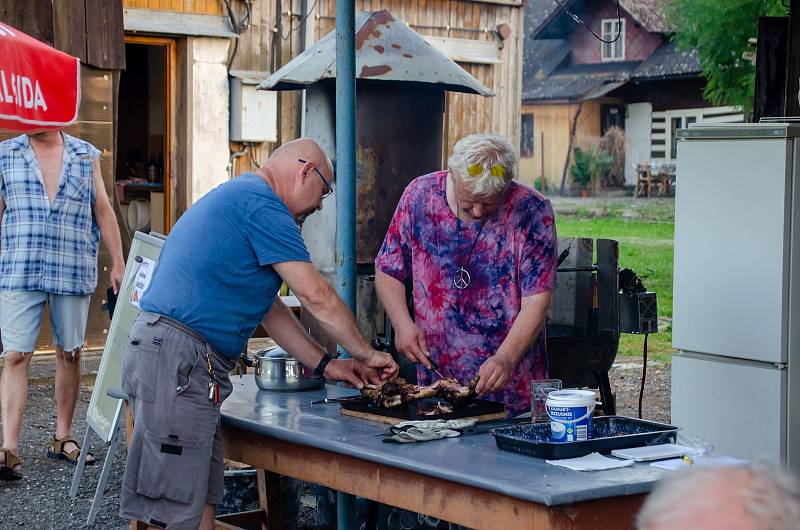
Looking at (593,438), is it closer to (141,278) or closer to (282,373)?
(282,373)

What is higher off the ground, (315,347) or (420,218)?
(420,218)

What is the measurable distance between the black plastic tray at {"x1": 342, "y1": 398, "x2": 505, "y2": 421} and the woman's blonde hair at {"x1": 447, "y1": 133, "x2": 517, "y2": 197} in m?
0.80

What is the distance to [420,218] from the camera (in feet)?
16.0

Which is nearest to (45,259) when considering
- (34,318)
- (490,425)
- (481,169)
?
(34,318)

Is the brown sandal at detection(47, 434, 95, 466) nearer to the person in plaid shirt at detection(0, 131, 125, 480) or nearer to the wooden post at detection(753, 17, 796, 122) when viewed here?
the person in plaid shirt at detection(0, 131, 125, 480)

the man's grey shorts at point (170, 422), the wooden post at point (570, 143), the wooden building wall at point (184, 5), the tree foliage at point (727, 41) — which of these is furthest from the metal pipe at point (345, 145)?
the wooden post at point (570, 143)

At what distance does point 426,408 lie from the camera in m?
4.31

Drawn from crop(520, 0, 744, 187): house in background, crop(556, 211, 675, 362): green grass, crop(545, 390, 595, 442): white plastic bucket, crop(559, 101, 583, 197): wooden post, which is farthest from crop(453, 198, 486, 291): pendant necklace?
crop(559, 101, 583, 197): wooden post

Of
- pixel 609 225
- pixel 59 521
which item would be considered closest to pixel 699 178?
pixel 59 521

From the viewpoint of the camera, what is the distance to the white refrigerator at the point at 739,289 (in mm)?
5625

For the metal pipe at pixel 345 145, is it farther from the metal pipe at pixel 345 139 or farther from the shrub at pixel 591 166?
the shrub at pixel 591 166

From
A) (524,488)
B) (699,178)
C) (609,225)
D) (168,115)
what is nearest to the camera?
(524,488)

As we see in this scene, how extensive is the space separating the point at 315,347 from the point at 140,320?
31.5 inches

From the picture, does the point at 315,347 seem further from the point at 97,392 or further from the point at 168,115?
the point at 168,115
